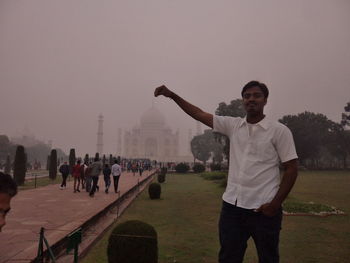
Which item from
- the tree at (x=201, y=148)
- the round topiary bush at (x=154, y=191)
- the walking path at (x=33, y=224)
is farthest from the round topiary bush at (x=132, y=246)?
the tree at (x=201, y=148)

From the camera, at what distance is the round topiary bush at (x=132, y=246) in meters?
3.31

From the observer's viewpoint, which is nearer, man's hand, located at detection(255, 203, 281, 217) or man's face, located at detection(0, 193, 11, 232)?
man's face, located at detection(0, 193, 11, 232)

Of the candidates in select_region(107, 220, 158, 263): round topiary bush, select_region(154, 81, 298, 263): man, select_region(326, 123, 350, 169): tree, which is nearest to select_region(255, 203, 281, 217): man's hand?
select_region(154, 81, 298, 263): man

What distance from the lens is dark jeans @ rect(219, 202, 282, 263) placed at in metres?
2.05

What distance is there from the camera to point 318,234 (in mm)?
6414

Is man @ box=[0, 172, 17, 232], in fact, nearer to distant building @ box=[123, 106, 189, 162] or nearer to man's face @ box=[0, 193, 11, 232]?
man's face @ box=[0, 193, 11, 232]

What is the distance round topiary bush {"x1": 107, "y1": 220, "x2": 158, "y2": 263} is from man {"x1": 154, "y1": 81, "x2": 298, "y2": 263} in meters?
1.38

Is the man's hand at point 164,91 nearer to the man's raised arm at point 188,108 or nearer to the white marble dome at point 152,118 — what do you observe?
the man's raised arm at point 188,108

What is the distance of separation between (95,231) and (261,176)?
195 inches

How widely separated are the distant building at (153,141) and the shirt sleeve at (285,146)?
84058 millimetres

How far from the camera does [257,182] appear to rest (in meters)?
2.07

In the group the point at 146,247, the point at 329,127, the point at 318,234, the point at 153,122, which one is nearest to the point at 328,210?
the point at 318,234

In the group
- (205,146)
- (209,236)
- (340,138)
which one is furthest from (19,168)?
(205,146)

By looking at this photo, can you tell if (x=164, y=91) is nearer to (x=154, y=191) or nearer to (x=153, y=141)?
(x=154, y=191)
